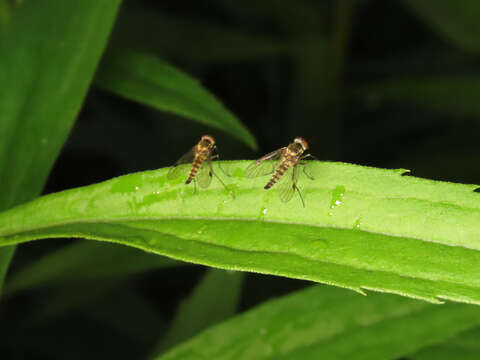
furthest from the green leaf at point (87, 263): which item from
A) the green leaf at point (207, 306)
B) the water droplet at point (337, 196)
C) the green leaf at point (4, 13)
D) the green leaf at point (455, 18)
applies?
the green leaf at point (455, 18)

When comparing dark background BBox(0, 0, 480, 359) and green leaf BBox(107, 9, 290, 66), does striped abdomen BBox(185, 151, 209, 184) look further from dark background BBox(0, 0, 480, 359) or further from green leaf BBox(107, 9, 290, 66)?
green leaf BBox(107, 9, 290, 66)

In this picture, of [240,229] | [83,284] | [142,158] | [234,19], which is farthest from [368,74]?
[240,229]

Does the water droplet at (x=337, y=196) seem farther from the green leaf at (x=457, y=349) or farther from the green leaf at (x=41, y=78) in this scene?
the green leaf at (x=41, y=78)

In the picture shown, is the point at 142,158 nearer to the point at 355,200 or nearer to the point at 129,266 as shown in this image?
the point at 129,266

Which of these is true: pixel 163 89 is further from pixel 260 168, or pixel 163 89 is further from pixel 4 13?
pixel 260 168

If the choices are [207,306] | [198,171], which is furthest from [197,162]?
[207,306]

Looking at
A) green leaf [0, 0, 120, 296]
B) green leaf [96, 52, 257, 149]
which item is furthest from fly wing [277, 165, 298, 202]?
green leaf [0, 0, 120, 296]
